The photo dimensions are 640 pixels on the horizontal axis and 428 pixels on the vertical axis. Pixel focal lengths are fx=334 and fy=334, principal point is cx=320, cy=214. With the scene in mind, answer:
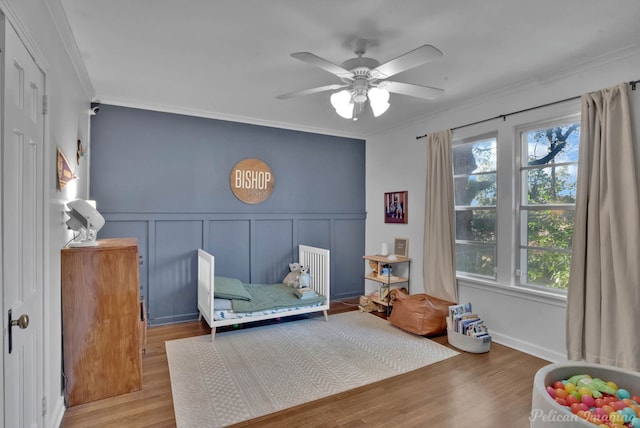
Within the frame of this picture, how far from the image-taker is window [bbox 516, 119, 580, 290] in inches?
114

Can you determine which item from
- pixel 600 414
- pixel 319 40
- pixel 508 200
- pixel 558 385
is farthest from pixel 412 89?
pixel 600 414

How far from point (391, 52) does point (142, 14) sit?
5.45ft

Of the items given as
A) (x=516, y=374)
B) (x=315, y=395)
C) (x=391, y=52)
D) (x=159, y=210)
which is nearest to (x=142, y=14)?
(x=391, y=52)

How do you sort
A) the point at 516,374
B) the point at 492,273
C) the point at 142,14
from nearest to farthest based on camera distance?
1. the point at 142,14
2. the point at 516,374
3. the point at 492,273

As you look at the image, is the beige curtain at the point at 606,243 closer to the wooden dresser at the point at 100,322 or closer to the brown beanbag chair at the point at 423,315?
the brown beanbag chair at the point at 423,315

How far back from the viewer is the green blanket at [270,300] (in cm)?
347

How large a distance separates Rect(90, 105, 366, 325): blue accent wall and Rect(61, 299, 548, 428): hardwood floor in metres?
1.39

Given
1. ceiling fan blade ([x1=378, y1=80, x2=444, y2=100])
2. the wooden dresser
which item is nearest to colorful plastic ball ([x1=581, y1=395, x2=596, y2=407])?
ceiling fan blade ([x1=378, y1=80, x2=444, y2=100])

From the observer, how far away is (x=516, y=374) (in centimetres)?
269

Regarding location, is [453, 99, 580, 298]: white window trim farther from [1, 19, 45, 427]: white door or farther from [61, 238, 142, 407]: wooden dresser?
[1, 19, 45, 427]: white door

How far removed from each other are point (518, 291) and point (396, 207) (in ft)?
5.98

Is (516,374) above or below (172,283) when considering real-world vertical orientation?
below

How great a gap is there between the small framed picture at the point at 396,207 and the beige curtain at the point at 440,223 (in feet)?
1.56

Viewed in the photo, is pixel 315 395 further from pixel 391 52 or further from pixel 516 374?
pixel 391 52
